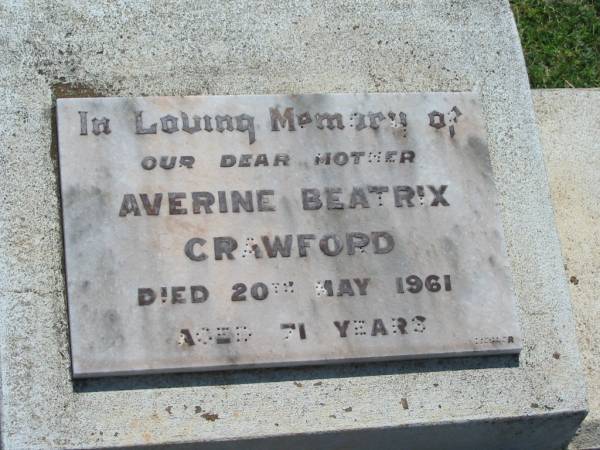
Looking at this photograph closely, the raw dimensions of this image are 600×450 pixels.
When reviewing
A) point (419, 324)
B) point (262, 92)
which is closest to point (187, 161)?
point (262, 92)

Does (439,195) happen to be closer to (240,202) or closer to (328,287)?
(328,287)

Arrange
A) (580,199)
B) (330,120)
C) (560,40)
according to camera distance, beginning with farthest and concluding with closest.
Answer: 1. (560,40)
2. (580,199)
3. (330,120)

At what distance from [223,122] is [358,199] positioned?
539mm

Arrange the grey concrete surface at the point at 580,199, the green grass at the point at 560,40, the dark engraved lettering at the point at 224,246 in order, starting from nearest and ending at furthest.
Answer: the dark engraved lettering at the point at 224,246
the grey concrete surface at the point at 580,199
the green grass at the point at 560,40

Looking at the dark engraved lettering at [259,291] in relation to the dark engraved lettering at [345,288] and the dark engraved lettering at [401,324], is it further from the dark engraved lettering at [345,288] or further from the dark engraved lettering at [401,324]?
the dark engraved lettering at [401,324]

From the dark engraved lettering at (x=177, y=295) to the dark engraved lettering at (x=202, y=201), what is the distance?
27 cm

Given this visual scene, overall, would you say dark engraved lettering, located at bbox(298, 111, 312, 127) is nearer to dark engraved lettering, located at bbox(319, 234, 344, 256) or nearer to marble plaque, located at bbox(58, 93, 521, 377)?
marble plaque, located at bbox(58, 93, 521, 377)

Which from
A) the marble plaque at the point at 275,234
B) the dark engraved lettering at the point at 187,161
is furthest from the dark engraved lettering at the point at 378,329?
the dark engraved lettering at the point at 187,161

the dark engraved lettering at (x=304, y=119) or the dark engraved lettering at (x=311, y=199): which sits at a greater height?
the dark engraved lettering at (x=304, y=119)

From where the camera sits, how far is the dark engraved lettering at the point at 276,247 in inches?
141

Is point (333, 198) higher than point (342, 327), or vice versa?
point (333, 198)

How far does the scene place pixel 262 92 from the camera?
3.82 m

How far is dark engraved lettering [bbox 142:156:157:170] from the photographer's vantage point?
360cm

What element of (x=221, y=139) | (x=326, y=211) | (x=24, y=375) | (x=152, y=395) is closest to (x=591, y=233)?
(x=326, y=211)
